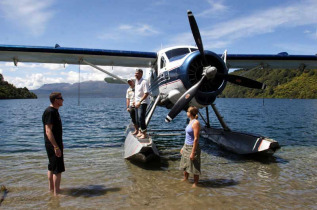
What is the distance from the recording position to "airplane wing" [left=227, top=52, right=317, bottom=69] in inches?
406

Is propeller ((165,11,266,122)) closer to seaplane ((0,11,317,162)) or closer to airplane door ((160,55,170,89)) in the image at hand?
seaplane ((0,11,317,162))

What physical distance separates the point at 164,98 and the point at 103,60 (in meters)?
4.19

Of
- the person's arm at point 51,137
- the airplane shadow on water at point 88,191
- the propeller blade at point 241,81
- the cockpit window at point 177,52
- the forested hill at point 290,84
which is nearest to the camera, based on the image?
the person's arm at point 51,137

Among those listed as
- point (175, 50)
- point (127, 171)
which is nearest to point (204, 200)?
point (127, 171)

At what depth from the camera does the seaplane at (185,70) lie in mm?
6328

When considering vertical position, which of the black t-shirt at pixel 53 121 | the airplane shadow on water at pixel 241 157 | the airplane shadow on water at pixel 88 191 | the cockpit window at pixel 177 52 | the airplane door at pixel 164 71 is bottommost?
the airplane shadow on water at pixel 241 157

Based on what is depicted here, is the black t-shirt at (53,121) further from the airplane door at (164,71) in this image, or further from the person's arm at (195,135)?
the airplane door at (164,71)

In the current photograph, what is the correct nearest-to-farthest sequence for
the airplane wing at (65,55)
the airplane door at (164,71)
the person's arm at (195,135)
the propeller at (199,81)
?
the person's arm at (195,135)
the propeller at (199,81)
the airplane door at (164,71)
the airplane wing at (65,55)

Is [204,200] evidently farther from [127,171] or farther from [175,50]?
[175,50]

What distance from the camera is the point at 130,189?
464 centimetres

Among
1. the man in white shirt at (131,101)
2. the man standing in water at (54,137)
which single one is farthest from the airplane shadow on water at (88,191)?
the man in white shirt at (131,101)

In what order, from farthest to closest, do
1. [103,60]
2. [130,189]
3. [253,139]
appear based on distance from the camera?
[103,60]
[253,139]
[130,189]

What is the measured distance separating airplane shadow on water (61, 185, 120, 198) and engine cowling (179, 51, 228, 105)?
10.4 feet

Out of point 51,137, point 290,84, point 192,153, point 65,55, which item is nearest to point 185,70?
point 192,153
